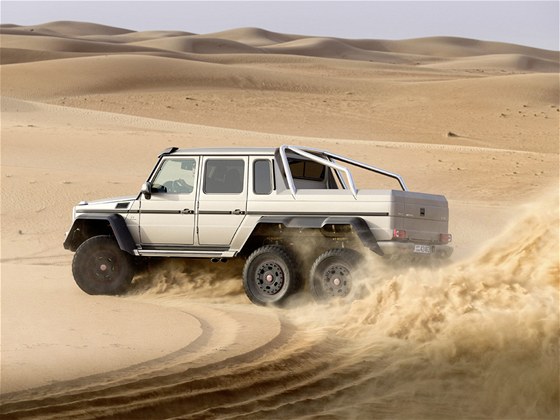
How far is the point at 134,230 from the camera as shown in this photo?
38.2 feet

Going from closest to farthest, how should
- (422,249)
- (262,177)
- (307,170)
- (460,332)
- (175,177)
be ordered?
(460,332) < (422,249) < (262,177) < (175,177) < (307,170)

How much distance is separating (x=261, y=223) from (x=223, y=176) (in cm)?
75

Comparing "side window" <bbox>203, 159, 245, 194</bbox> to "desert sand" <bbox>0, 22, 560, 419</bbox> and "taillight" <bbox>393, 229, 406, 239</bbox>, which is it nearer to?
"desert sand" <bbox>0, 22, 560, 419</bbox>

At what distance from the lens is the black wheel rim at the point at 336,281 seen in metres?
10.4

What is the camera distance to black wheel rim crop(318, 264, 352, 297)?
1042 centimetres

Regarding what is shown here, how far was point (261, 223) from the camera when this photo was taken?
11.0m

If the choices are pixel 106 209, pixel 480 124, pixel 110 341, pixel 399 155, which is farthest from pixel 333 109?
pixel 110 341

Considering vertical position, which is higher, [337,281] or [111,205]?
[111,205]

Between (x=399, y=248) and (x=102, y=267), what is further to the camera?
(x=102, y=267)

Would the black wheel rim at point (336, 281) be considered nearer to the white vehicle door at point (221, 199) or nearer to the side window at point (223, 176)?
the white vehicle door at point (221, 199)

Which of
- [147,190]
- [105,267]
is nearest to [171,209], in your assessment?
[147,190]

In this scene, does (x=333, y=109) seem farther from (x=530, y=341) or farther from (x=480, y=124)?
(x=530, y=341)

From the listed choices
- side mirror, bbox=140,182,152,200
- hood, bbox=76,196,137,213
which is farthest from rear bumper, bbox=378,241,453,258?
hood, bbox=76,196,137,213

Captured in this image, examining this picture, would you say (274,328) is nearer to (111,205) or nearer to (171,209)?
(171,209)
